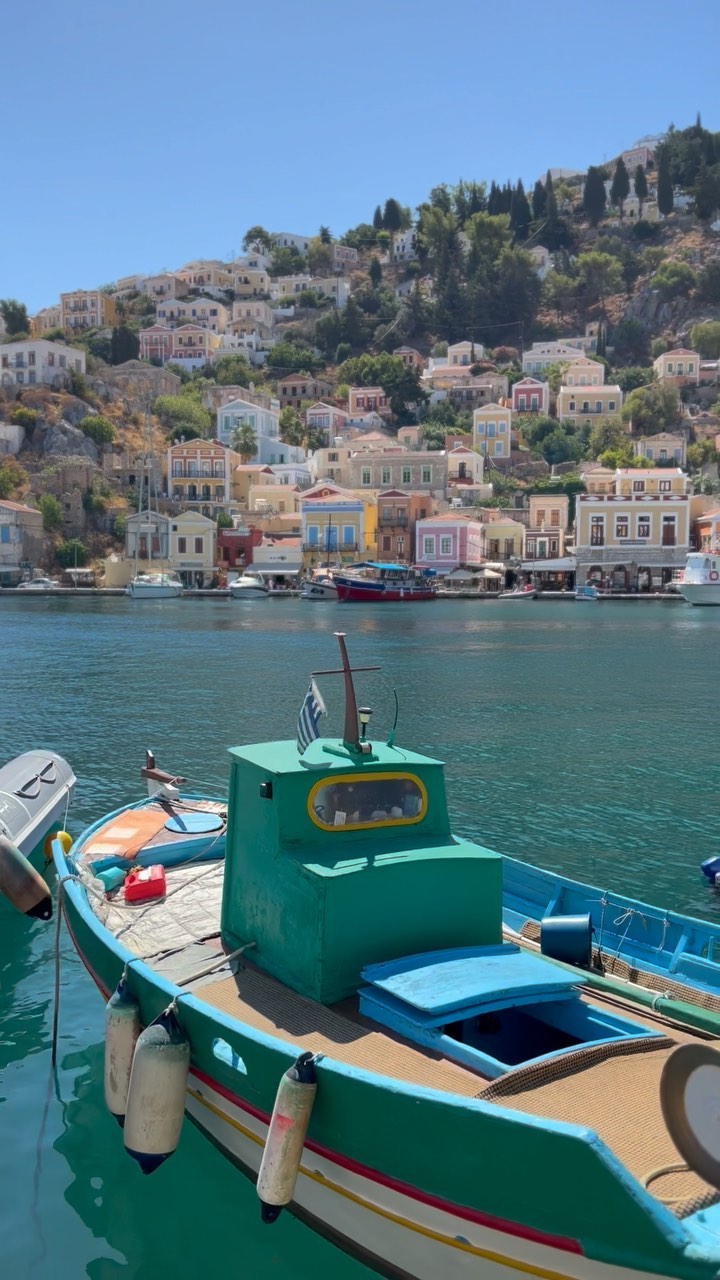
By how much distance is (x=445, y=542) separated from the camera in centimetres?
9906

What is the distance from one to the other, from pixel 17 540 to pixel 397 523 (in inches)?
1495

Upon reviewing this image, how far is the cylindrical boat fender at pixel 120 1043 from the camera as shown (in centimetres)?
818

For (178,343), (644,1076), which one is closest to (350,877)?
(644,1076)

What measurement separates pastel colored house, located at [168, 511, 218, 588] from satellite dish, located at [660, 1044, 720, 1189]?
98237 mm

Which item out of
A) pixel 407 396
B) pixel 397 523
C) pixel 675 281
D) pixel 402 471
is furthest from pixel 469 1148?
pixel 675 281

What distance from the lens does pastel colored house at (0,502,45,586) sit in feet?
327

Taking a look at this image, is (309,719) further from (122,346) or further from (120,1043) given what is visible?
(122,346)

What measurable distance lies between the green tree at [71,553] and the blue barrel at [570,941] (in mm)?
100546

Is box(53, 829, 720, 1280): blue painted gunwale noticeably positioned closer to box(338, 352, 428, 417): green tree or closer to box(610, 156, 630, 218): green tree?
box(338, 352, 428, 417): green tree

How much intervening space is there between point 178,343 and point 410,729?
12611 cm

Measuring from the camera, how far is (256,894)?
27.7 ft

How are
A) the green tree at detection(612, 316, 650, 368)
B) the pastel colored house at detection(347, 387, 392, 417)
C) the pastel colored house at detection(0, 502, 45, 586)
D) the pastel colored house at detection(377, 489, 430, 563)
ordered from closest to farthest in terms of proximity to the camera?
the pastel colored house at detection(0, 502, 45, 586) → the pastel colored house at detection(377, 489, 430, 563) → the pastel colored house at detection(347, 387, 392, 417) → the green tree at detection(612, 316, 650, 368)

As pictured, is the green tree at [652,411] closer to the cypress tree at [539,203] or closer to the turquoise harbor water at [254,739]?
the turquoise harbor water at [254,739]

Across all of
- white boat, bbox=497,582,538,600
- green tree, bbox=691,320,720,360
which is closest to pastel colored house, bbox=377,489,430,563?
white boat, bbox=497,582,538,600
